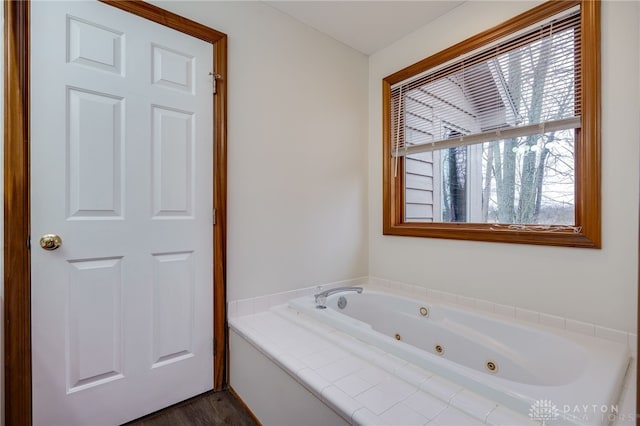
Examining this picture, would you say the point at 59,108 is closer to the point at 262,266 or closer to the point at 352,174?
the point at 262,266

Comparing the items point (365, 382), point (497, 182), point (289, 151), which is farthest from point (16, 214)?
point (497, 182)

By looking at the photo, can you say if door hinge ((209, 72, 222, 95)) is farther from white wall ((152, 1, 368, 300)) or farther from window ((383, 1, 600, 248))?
window ((383, 1, 600, 248))

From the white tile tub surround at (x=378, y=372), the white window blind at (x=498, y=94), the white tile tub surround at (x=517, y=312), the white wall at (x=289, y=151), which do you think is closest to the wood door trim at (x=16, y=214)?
the white wall at (x=289, y=151)

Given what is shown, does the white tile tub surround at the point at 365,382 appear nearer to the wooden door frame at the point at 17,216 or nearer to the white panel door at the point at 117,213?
the white panel door at the point at 117,213

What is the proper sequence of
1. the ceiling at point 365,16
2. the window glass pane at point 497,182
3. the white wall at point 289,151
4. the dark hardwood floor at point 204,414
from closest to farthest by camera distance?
the dark hardwood floor at point 204,414
the window glass pane at point 497,182
the white wall at point 289,151
the ceiling at point 365,16

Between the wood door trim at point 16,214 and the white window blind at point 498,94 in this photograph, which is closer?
the wood door trim at point 16,214

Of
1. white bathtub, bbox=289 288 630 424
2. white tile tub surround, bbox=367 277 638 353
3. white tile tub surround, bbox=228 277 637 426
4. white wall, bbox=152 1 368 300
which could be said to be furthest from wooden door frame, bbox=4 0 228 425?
white tile tub surround, bbox=367 277 638 353

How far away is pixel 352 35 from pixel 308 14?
1.27 feet

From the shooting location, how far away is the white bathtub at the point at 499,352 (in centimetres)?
94

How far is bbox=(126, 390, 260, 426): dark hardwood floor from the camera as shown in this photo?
147cm

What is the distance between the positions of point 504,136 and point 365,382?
154 cm

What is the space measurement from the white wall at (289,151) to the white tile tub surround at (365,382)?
0.54m

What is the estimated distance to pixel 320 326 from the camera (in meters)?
1.60

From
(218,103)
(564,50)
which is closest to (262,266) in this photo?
(218,103)
